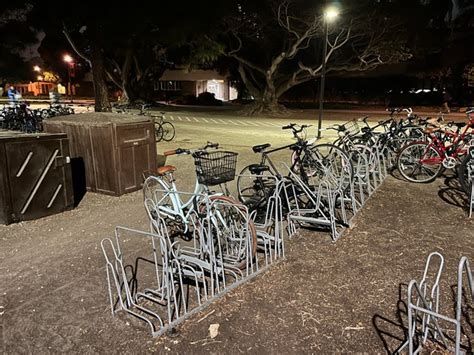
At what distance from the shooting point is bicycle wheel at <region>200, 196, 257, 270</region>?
146 inches

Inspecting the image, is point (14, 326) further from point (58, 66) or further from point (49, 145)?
point (58, 66)

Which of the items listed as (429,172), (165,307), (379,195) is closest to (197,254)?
(165,307)

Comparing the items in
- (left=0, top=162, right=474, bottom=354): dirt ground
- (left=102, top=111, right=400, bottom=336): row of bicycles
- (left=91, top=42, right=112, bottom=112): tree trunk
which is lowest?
(left=0, top=162, right=474, bottom=354): dirt ground

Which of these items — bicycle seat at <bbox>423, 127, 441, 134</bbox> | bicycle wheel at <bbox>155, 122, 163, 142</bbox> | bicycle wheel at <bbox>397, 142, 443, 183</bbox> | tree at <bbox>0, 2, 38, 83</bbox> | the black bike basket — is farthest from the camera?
tree at <bbox>0, 2, 38, 83</bbox>

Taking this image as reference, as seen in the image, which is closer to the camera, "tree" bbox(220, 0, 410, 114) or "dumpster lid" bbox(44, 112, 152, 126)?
"dumpster lid" bbox(44, 112, 152, 126)

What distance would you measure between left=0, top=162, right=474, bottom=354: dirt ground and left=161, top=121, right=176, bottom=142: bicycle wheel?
8001 mm

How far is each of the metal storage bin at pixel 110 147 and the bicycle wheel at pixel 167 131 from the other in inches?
249

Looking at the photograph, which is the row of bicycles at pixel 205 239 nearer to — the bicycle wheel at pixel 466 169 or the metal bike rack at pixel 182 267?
the metal bike rack at pixel 182 267

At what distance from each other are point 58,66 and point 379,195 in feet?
173

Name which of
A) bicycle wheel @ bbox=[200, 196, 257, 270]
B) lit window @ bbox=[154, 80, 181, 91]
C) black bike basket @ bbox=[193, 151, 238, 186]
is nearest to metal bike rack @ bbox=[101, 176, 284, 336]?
bicycle wheel @ bbox=[200, 196, 257, 270]

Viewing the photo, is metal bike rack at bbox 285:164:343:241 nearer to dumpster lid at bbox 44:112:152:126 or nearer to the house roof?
dumpster lid at bbox 44:112:152:126

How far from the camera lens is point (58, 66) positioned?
50.5 m

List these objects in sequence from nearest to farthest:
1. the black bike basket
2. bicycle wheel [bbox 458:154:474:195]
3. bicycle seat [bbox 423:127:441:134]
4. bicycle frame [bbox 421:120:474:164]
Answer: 1. the black bike basket
2. bicycle wheel [bbox 458:154:474:195]
3. bicycle frame [bbox 421:120:474:164]
4. bicycle seat [bbox 423:127:441:134]

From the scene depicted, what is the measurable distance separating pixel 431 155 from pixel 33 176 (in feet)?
20.6
